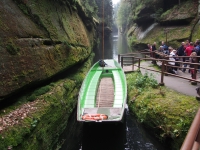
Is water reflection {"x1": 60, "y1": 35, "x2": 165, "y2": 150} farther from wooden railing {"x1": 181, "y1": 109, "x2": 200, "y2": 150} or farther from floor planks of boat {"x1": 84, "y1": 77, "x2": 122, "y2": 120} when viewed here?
wooden railing {"x1": 181, "y1": 109, "x2": 200, "y2": 150}

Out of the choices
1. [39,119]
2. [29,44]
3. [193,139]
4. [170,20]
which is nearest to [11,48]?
[29,44]

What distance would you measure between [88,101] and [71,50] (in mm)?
3958

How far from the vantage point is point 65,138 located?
7223mm

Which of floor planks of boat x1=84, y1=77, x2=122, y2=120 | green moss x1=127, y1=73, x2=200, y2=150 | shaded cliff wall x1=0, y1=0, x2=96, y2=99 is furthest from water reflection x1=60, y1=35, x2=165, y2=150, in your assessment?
shaded cliff wall x1=0, y1=0, x2=96, y2=99

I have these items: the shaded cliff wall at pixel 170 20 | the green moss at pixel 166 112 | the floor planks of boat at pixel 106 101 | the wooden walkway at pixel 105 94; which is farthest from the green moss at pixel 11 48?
the shaded cliff wall at pixel 170 20

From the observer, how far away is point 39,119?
5.61m

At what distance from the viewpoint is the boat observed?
649cm

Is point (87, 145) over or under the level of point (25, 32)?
under

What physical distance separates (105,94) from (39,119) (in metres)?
4.10

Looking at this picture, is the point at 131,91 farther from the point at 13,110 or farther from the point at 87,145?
the point at 13,110

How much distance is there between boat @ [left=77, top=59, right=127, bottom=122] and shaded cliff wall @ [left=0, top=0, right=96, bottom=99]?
188 centimetres

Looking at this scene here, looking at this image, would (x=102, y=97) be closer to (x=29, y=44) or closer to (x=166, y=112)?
(x=166, y=112)

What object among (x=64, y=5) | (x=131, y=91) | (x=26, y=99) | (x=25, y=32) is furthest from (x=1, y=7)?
(x=64, y=5)

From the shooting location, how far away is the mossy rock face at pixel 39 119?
15.1 ft
